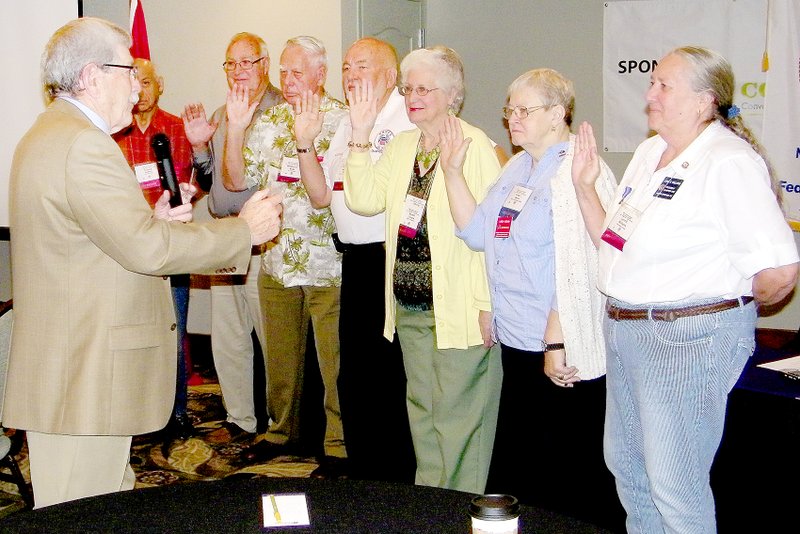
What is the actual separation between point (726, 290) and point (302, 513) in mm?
1332

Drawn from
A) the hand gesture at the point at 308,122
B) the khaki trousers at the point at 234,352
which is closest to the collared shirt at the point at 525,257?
the hand gesture at the point at 308,122

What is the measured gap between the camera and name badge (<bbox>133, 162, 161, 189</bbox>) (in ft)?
11.5

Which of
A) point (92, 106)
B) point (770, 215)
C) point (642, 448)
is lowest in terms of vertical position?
point (642, 448)

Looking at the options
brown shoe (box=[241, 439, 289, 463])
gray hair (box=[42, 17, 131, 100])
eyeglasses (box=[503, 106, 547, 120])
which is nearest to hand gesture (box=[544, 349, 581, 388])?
eyeglasses (box=[503, 106, 547, 120])

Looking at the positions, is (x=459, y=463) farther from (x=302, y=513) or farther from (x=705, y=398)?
(x=302, y=513)

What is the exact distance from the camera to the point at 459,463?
3404 millimetres

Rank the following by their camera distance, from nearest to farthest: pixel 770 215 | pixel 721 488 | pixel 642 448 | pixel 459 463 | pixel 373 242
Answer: pixel 770 215 → pixel 642 448 → pixel 721 488 → pixel 459 463 → pixel 373 242

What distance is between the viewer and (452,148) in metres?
3.17

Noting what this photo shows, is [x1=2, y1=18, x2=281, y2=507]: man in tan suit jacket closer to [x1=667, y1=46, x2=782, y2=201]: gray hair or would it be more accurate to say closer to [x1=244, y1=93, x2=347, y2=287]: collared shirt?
[x1=667, y1=46, x2=782, y2=201]: gray hair

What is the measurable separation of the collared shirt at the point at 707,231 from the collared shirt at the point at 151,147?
7.97 feet

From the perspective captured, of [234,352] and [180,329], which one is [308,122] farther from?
[234,352]

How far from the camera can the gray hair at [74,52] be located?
2379mm

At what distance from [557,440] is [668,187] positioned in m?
0.95

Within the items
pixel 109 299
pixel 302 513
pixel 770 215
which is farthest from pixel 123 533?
pixel 770 215
